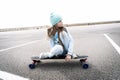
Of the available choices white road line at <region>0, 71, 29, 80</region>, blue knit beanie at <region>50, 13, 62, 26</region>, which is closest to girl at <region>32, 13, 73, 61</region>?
blue knit beanie at <region>50, 13, 62, 26</region>

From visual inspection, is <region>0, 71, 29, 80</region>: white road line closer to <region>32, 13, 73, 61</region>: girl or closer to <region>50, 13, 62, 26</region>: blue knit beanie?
<region>32, 13, 73, 61</region>: girl

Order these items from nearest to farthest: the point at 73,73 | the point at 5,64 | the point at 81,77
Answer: the point at 81,77 → the point at 73,73 → the point at 5,64

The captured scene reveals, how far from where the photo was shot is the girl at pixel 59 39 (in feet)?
20.1

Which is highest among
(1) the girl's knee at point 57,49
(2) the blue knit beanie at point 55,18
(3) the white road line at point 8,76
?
(2) the blue knit beanie at point 55,18

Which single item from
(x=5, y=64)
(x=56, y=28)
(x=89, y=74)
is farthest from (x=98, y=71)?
(x=5, y=64)

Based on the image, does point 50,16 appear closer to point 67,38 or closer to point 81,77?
point 67,38

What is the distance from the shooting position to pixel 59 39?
634cm

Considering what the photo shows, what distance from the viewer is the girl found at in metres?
6.12

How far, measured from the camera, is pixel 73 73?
5.54 meters

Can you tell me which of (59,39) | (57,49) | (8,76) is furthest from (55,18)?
(8,76)

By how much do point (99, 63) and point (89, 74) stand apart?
1232 mm

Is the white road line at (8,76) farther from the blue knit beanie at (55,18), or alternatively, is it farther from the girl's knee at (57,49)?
the blue knit beanie at (55,18)

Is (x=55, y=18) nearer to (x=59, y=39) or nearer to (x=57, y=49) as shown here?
(x=59, y=39)

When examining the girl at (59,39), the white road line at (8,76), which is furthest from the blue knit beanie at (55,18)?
the white road line at (8,76)
